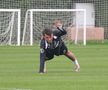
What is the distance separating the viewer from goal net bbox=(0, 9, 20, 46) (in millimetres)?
36938

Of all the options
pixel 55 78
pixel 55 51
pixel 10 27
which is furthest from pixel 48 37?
pixel 10 27

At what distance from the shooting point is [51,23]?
4009cm

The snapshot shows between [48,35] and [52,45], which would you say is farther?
[52,45]

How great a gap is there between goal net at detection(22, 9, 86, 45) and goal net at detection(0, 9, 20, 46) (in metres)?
0.75

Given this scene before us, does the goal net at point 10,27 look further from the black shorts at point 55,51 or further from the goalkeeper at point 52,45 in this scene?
the goalkeeper at point 52,45

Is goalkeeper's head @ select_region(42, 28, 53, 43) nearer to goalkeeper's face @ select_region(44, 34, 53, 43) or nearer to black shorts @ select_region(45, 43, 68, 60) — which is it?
goalkeeper's face @ select_region(44, 34, 53, 43)

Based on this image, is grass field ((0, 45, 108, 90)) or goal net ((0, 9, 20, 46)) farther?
goal net ((0, 9, 20, 46))

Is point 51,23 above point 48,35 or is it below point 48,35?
above

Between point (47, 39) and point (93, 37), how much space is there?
25264 millimetres

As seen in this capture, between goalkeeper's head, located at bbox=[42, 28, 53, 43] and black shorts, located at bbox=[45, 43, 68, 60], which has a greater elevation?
goalkeeper's head, located at bbox=[42, 28, 53, 43]

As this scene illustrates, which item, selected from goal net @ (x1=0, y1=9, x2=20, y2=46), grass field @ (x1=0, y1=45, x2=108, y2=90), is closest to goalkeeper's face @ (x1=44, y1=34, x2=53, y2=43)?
grass field @ (x1=0, y1=45, x2=108, y2=90)

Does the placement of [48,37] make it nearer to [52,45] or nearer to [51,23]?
[52,45]

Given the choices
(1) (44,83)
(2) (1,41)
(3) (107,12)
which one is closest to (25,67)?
(1) (44,83)

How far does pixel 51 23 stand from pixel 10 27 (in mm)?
3552
